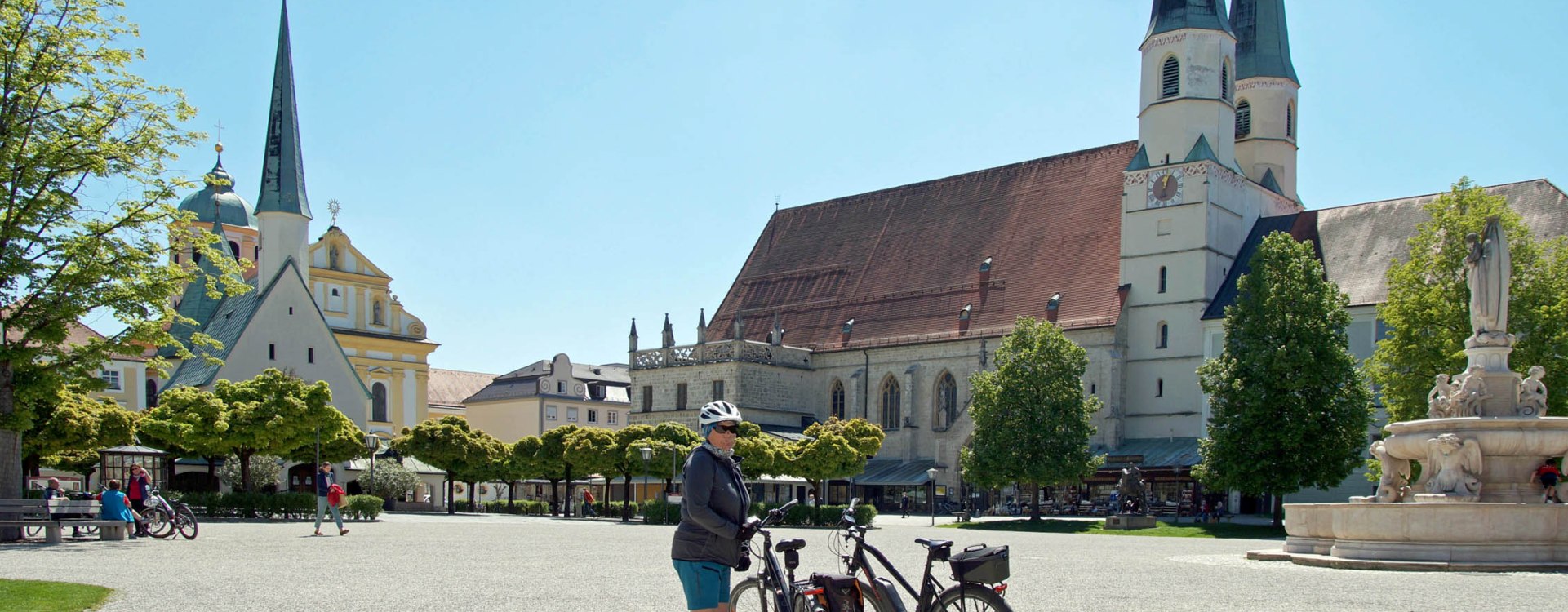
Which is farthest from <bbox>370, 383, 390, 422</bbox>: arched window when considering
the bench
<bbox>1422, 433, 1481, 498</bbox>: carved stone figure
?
<bbox>1422, 433, 1481, 498</bbox>: carved stone figure

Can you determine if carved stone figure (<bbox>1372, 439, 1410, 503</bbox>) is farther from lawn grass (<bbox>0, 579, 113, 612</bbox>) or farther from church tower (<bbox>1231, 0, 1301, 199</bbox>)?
church tower (<bbox>1231, 0, 1301, 199</bbox>)

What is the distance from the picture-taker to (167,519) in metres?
27.2

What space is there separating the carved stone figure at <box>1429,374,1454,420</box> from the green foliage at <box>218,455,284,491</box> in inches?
1510

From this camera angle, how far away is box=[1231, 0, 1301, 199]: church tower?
200 feet

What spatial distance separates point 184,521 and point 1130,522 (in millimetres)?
25506

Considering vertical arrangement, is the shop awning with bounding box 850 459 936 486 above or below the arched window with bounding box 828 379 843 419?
below

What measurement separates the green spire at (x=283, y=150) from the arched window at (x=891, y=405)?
28.8 m

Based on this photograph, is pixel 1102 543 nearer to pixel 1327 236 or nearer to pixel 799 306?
pixel 1327 236

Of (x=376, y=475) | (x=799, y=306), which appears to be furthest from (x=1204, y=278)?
(x=376, y=475)

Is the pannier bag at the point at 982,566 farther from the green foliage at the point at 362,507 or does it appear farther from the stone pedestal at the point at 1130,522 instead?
the green foliage at the point at 362,507

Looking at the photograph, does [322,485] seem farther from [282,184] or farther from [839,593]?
[282,184]

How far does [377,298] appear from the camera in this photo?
7750 cm

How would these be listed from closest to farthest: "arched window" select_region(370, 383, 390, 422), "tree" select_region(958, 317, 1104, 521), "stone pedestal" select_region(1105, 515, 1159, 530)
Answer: "stone pedestal" select_region(1105, 515, 1159, 530), "tree" select_region(958, 317, 1104, 521), "arched window" select_region(370, 383, 390, 422)

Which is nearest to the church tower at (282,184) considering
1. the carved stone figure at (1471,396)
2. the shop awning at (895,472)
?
the shop awning at (895,472)
